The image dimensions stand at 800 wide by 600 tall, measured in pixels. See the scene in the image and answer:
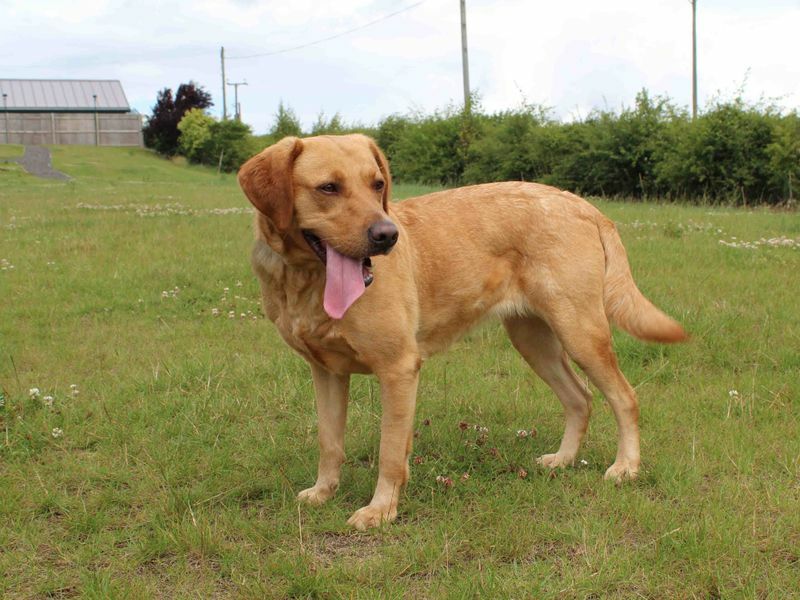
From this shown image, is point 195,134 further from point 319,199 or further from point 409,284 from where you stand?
point 319,199

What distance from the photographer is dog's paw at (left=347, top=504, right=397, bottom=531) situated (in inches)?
152

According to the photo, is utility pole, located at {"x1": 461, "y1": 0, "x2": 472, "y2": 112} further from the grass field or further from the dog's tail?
the dog's tail

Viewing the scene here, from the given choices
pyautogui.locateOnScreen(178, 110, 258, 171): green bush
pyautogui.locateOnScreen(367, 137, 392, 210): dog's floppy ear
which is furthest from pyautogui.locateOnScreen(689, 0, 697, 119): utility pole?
pyautogui.locateOnScreen(367, 137, 392, 210): dog's floppy ear

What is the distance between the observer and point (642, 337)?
4.48 m

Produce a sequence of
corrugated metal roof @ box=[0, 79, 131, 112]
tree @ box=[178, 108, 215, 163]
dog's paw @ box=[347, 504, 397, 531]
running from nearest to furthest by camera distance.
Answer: dog's paw @ box=[347, 504, 397, 531]
tree @ box=[178, 108, 215, 163]
corrugated metal roof @ box=[0, 79, 131, 112]

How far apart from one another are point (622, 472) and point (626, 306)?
90 centimetres

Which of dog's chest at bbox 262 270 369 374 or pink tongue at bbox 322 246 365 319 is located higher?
pink tongue at bbox 322 246 365 319

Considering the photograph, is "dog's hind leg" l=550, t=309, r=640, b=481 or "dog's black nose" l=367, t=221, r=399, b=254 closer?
"dog's black nose" l=367, t=221, r=399, b=254

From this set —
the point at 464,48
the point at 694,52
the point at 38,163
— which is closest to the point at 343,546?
the point at 464,48

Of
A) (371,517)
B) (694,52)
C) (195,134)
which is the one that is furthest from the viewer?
(195,134)

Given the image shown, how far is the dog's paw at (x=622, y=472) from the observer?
4.27 meters

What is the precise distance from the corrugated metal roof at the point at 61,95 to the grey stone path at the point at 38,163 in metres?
13.2

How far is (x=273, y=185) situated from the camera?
12.1 ft

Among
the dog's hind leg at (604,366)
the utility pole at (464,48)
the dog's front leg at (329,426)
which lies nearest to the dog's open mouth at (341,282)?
the dog's front leg at (329,426)
